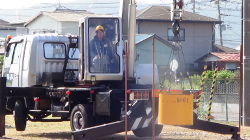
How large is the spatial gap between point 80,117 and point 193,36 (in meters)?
50.2

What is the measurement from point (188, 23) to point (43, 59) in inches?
1890

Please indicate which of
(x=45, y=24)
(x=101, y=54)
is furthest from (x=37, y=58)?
(x=45, y=24)

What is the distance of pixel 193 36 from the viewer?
66938 mm

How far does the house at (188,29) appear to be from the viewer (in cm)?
6431

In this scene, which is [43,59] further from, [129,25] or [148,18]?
[148,18]

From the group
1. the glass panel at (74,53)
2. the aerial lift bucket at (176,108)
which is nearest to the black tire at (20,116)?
the glass panel at (74,53)

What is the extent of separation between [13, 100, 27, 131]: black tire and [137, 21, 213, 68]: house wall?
149 feet

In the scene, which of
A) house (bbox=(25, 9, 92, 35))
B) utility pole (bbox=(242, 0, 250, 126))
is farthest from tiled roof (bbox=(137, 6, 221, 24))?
utility pole (bbox=(242, 0, 250, 126))

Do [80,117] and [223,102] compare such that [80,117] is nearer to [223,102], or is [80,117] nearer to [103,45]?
[103,45]

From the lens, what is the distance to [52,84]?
19156mm

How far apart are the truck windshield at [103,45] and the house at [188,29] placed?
45.4m

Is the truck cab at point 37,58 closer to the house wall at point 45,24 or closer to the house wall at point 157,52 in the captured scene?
the house wall at point 157,52

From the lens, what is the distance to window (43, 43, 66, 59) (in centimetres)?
1958

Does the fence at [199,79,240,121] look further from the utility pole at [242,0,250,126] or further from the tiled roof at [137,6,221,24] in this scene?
the tiled roof at [137,6,221,24]
